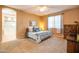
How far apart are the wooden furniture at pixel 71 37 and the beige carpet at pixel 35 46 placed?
9 centimetres

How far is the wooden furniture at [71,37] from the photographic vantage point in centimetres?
178

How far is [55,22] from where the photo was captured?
198 centimetres

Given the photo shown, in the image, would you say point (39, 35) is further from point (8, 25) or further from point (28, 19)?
point (8, 25)

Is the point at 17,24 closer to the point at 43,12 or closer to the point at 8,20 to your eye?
the point at 8,20

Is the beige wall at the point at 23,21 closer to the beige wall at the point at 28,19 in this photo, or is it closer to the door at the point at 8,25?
the beige wall at the point at 28,19

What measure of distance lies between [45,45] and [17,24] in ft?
2.59

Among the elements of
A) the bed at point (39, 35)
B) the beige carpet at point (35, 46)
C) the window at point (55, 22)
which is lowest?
the beige carpet at point (35, 46)

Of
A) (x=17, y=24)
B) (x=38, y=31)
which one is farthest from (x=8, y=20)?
(x=38, y=31)

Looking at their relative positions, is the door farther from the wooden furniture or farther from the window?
the wooden furniture

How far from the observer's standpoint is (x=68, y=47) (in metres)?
1.86

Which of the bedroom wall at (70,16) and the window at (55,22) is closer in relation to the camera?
the bedroom wall at (70,16)

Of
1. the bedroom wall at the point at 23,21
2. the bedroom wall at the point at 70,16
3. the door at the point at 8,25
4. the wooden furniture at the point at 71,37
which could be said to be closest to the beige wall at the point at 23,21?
the bedroom wall at the point at 23,21

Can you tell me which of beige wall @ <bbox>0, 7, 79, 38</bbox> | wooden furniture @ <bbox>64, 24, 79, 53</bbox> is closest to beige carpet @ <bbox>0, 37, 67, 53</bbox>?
wooden furniture @ <bbox>64, 24, 79, 53</bbox>
